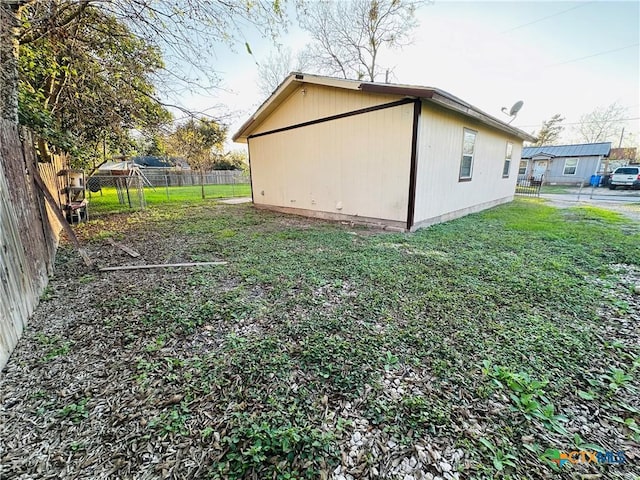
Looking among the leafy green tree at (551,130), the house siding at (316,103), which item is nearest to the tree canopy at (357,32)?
the house siding at (316,103)

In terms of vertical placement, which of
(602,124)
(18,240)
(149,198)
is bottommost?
(149,198)

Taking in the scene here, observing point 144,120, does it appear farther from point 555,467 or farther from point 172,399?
point 555,467

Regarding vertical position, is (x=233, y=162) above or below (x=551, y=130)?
below

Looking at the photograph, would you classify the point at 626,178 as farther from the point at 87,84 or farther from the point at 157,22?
the point at 87,84

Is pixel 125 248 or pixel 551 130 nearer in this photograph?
pixel 125 248

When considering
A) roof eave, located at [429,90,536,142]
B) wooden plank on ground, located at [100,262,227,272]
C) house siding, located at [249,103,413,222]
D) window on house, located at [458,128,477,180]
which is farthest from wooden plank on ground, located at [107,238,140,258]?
window on house, located at [458,128,477,180]

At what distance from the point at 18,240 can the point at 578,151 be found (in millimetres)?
29749

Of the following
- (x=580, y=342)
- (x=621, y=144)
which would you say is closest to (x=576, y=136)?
(x=621, y=144)

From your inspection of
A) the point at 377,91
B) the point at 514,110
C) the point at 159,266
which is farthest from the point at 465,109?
the point at 159,266

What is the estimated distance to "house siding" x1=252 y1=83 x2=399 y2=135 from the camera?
20.8ft

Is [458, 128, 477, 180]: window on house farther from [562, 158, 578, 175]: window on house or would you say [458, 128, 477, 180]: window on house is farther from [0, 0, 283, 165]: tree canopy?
[562, 158, 578, 175]: window on house

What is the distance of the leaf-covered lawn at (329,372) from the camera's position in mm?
1336

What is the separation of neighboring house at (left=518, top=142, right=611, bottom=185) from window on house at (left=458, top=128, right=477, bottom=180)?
16897 mm

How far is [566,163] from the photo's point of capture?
21.3 m
